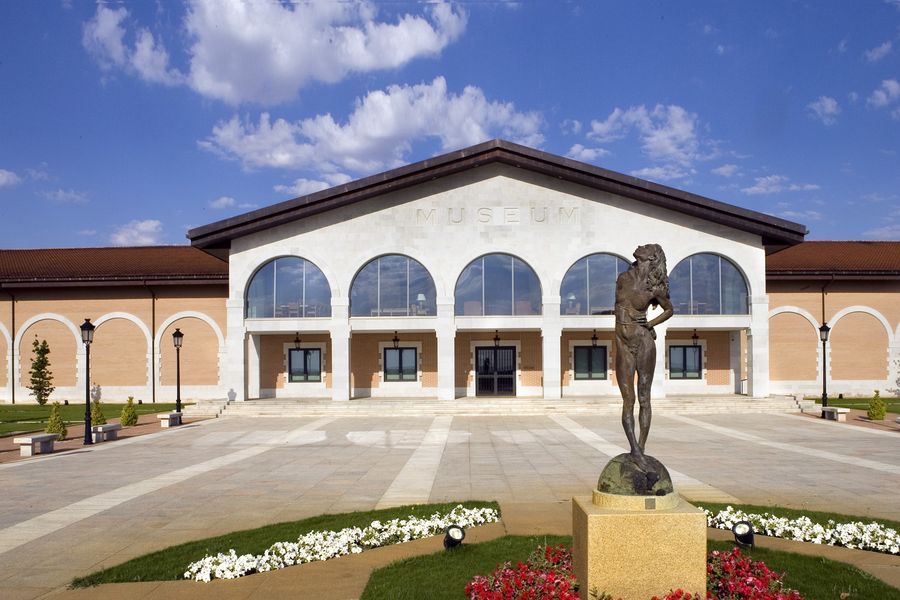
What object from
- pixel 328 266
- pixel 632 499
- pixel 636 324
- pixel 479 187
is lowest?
pixel 632 499

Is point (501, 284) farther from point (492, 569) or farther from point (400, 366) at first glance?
point (492, 569)

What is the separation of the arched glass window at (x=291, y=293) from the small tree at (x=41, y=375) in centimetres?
1326

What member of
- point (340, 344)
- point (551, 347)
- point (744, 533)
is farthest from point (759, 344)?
point (744, 533)

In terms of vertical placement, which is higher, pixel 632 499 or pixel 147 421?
pixel 632 499

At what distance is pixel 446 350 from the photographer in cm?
3014

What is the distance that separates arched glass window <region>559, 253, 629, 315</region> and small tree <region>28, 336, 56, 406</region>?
93.6ft

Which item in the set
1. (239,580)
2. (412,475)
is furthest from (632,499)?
(412,475)

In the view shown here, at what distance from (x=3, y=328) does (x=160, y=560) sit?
115 feet

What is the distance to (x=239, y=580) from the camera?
769 cm

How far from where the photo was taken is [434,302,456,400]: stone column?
30.0m

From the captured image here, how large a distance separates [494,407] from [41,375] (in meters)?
25.3

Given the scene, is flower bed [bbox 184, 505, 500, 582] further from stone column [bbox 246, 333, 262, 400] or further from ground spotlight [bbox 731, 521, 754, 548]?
stone column [bbox 246, 333, 262, 400]

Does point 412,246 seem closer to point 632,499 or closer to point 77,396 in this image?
point 77,396

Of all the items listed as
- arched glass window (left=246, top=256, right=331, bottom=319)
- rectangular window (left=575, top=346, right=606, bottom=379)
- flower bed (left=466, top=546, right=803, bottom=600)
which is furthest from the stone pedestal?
rectangular window (left=575, top=346, right=606, bottom=379)
